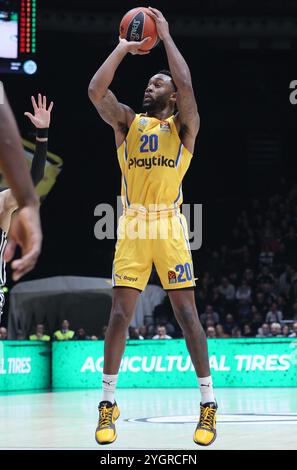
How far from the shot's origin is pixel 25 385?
15164 millimetres

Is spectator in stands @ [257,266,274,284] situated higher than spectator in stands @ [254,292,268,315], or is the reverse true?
spectator in stands @ [257,266,274,284]

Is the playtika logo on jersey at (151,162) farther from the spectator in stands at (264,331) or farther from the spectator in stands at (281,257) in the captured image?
the spectator in stands at (281,257)

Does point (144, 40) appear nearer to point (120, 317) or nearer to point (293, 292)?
point (120, 317)

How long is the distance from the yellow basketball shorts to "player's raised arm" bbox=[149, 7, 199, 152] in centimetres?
66

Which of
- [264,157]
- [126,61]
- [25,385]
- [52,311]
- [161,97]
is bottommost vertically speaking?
[25,385]

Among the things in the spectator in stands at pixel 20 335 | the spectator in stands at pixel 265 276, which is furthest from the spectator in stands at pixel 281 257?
the spectator in stands at pixel 20 335

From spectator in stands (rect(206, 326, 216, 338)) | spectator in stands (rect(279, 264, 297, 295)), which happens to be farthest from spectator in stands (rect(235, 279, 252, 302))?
spectator in stands (rect(206, 326, 216, 338))

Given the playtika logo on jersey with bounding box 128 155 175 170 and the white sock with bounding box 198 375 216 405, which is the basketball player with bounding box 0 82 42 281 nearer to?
the playtika logo on jersey with bounding box 128 155 175 170

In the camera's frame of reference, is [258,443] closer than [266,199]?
Yes

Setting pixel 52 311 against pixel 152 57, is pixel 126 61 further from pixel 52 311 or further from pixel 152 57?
pixel 52 311

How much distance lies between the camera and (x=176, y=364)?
15.6m

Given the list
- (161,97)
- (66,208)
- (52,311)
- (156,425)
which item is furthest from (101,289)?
(161,97)

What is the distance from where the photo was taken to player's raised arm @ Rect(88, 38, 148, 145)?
225 inches

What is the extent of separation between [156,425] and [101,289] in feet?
44.4
